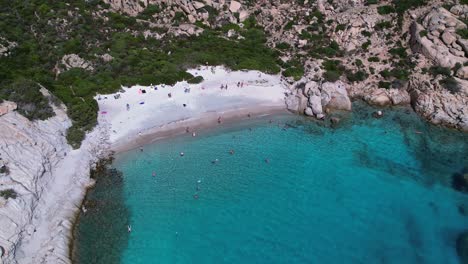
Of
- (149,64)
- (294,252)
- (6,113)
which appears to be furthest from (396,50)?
(6,113)

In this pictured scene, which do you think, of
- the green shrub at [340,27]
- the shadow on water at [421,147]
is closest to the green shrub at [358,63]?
the green shrub at [340,27]

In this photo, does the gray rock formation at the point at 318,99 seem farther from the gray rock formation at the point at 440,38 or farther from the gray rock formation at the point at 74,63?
the gray rock formation at the point at 74,63

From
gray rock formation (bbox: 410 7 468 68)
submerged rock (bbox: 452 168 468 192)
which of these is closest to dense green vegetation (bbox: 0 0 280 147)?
gray rock formation (bbox: 410 7 468 68)

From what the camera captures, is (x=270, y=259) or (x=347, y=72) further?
(x=347, y=72)

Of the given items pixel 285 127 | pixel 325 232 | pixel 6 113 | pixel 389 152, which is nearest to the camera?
pixel 325 232

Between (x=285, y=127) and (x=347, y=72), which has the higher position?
(x=347, y=72)

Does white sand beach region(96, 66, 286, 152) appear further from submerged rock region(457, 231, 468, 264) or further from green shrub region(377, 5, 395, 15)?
submerged rock region(457, 231, 468, 264)

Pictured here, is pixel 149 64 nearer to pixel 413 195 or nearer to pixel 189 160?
pixel 189 160
